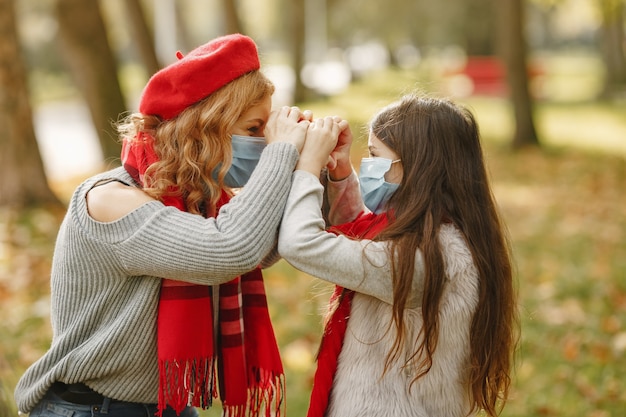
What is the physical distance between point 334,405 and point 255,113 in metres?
0.96

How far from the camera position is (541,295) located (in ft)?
22.3

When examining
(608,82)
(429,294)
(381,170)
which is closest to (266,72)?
(381,170)

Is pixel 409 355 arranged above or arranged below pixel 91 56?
below

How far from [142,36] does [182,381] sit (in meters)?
10.8

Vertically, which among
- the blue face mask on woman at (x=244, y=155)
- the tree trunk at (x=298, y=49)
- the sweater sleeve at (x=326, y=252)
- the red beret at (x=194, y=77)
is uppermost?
the red beret at (x=194, y=77)

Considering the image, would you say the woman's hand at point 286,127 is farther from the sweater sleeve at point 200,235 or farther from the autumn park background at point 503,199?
the autumn park background at point 503,199

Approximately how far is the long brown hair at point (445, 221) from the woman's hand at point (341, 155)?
0.13 metres

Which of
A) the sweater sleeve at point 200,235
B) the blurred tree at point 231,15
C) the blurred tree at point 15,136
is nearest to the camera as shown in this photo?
the sweater sleeve at point 200,235

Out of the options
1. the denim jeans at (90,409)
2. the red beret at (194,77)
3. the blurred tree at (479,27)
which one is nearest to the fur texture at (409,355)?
the denim jeans at (90,409)

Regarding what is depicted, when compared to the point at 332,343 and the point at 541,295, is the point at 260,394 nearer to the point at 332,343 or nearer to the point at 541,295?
the point at 332,343

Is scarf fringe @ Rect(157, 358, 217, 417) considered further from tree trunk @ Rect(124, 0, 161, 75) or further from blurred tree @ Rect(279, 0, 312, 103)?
blurred tree @ Rect(279, 0, 312, 103)

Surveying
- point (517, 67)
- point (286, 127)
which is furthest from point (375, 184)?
point (517, 67)

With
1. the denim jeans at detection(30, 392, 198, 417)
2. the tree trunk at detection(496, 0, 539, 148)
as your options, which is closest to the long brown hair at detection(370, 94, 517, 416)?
the denim jeans at detection(30, 392, 198, 417)

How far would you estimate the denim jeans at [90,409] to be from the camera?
2502 millimetres
